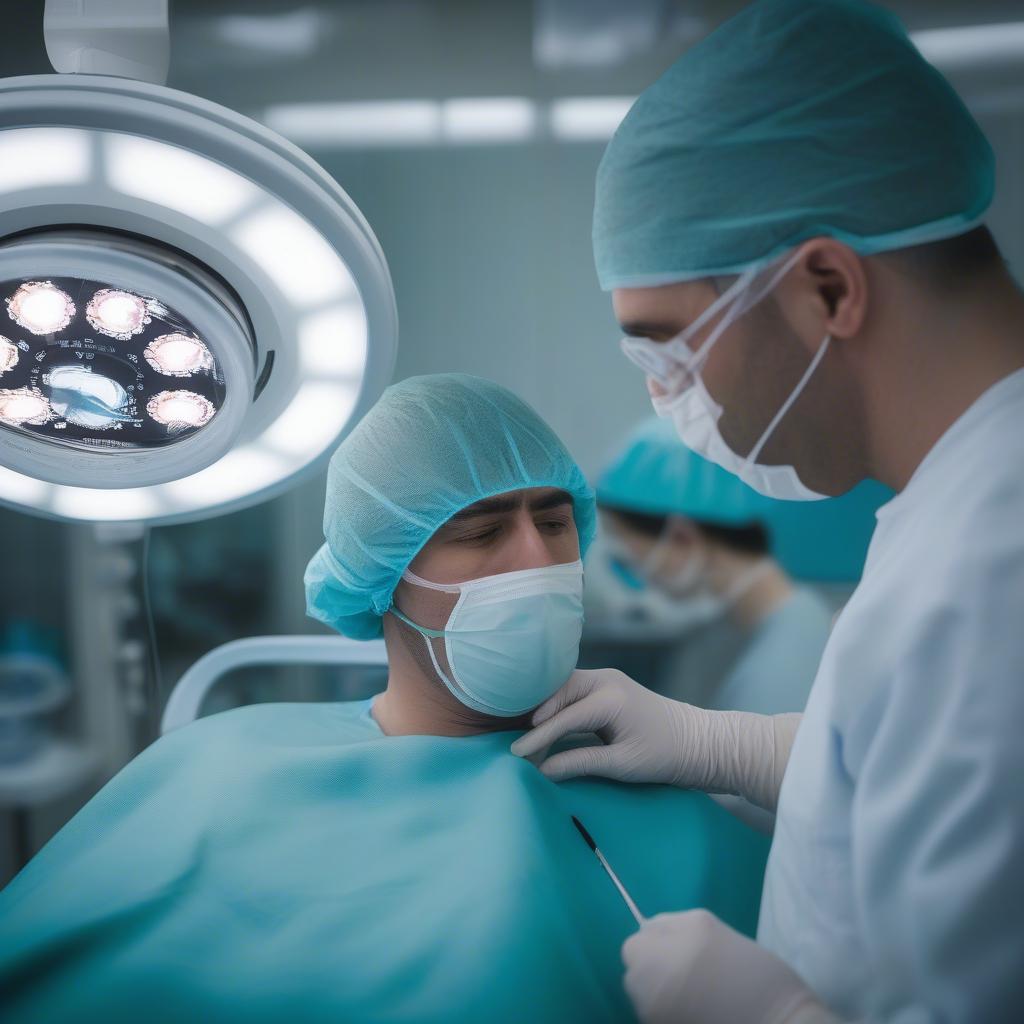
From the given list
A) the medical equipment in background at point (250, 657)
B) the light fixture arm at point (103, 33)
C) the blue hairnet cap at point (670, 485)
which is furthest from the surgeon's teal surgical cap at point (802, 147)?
the blue hairnet cap at point (670, 485)

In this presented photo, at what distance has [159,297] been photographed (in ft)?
2.57

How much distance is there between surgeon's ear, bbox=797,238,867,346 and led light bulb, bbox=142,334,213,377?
62cm

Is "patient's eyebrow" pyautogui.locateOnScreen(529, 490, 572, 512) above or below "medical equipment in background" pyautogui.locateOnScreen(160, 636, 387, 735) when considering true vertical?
above

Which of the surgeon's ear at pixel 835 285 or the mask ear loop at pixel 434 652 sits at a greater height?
the surgeon's ear at pixel 835 285

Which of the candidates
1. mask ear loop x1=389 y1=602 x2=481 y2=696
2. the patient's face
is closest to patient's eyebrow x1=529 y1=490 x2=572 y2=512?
the patient's face

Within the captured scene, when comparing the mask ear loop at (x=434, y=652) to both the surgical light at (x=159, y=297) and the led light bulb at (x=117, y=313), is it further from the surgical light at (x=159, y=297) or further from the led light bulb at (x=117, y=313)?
the led light bulb at (x=117, y=313)

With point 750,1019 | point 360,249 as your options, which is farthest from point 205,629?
point 750,1019

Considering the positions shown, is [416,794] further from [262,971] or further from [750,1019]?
[750,1019]

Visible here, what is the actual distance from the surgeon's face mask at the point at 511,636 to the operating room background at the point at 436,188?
71cm

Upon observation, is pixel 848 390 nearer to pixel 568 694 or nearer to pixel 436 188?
pixel 568 694

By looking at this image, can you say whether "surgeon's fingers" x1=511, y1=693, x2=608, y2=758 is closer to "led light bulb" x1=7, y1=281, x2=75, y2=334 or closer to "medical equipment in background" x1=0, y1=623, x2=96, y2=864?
"led light bulb" x1=7, y1=281, x2=75, y2=334

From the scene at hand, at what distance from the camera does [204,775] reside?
47.8 inches

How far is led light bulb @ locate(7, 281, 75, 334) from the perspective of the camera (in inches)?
32.1

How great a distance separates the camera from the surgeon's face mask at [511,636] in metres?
1.17
